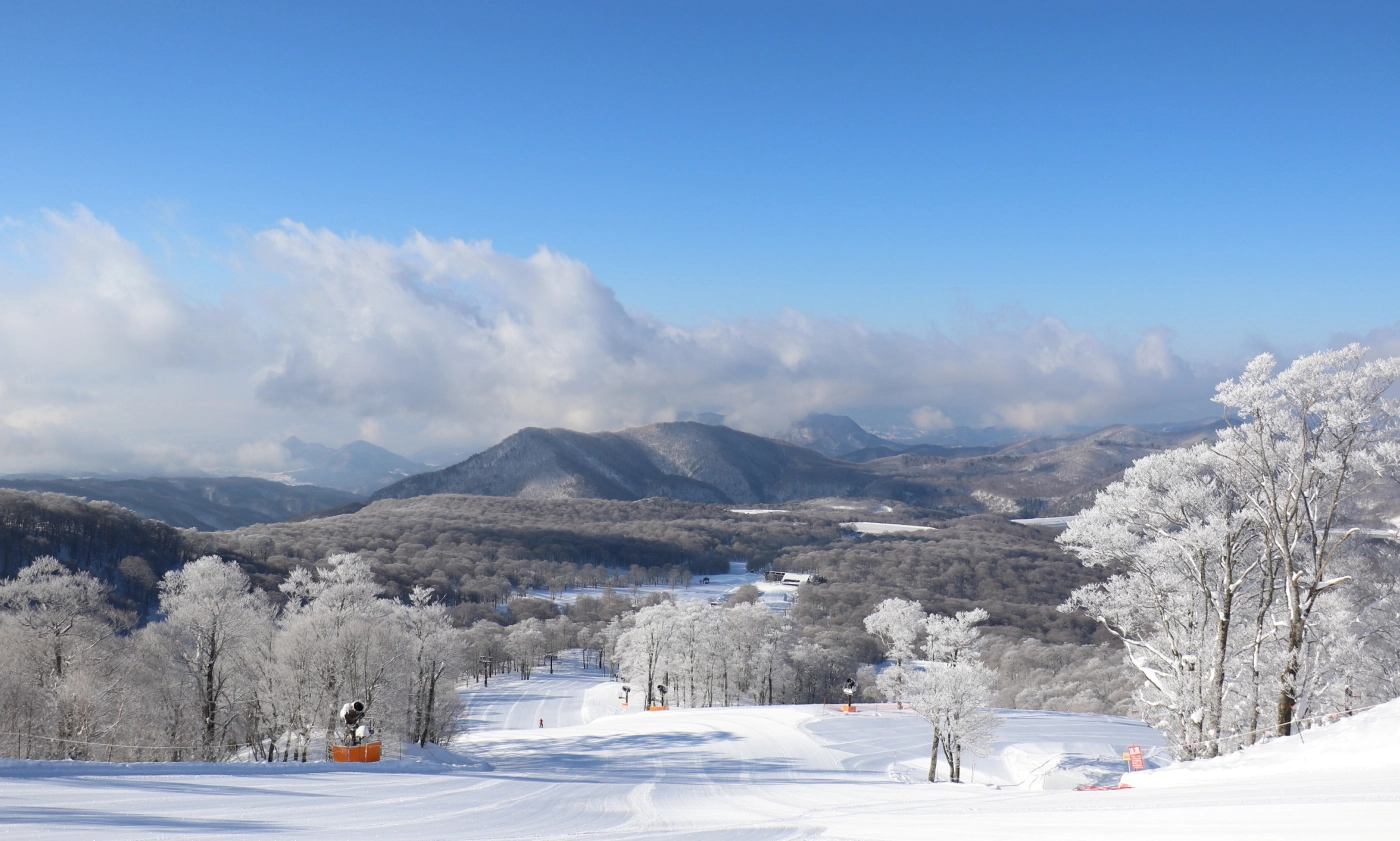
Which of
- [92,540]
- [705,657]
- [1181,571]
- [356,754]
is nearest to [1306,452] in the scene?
[1181,571]

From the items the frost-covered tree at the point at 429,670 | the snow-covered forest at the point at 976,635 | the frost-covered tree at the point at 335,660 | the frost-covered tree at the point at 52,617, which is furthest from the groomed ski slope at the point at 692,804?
the frost-covered tree at the point at 52,617

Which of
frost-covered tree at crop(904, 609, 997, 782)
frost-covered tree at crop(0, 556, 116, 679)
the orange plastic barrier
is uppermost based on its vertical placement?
frost-covered tree at crop(0, 556, 116, 679)

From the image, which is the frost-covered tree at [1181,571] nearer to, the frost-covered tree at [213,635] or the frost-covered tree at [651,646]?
the frost-covered tree at [213,635]

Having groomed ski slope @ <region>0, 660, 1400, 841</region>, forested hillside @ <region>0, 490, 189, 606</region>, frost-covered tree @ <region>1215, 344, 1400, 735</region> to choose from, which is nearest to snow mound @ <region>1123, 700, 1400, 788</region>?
groomed ski slope @ <region>0, 660, 1400, 841</region>

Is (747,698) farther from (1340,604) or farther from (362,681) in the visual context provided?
(1340,604)

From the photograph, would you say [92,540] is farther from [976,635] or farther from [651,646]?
[976,635]

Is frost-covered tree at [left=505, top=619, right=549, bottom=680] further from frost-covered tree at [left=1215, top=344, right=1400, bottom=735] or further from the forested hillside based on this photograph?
frost-covered tree at [left=1215, top=344, right=1400, bottom=735]

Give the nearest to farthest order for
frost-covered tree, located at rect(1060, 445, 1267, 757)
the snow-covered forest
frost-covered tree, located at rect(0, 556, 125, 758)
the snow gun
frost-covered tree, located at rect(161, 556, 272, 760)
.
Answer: the snow-covered forest
frost-covered tree, located at rect(1060, 445, 1267, 757)
the snow gun
frost-covered tree, located at rect(0, 556, 125, 758)
frost-covered tree, located at rect(161, 556, 272, 760)

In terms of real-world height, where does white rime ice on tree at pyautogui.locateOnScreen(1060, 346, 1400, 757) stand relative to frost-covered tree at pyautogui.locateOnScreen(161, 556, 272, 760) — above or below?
above
